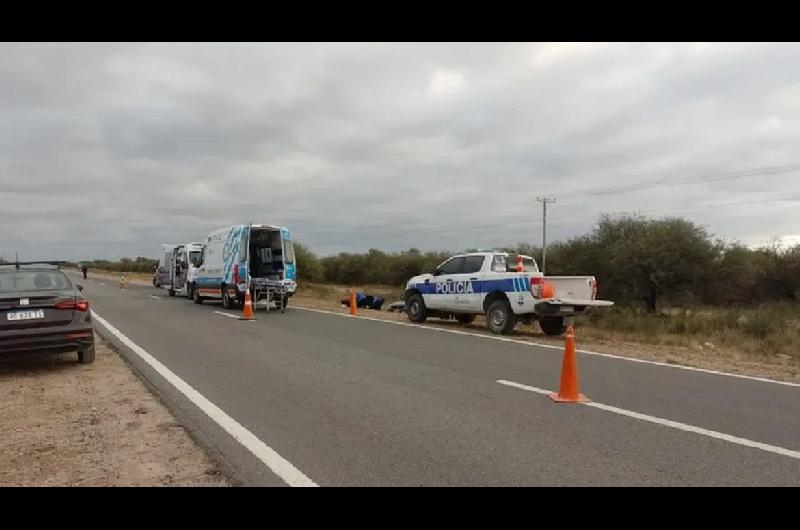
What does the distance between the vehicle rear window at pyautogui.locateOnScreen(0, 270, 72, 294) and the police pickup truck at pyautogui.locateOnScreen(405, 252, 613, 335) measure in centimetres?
889

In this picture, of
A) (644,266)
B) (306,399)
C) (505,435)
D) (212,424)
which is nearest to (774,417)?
(505,435)

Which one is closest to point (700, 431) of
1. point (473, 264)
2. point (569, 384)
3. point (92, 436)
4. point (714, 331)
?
point (569, 384)

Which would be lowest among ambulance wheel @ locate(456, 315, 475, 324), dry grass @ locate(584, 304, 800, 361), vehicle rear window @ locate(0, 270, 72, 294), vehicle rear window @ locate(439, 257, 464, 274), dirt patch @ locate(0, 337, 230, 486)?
dry grass @ locate(584, 304, 800, 361)

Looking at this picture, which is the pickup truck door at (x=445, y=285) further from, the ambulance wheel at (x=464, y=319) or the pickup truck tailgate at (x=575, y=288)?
the pickup truck tailgate at (x=575, y=288)

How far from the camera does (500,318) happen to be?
46.7ft

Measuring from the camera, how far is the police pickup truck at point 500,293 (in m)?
13.6

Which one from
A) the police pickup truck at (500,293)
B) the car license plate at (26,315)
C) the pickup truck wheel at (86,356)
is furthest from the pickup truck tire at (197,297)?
the car license plate at (26,315)

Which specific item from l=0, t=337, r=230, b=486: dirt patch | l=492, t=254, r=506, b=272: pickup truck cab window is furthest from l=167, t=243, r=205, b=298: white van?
l=0, t=337, r=230, b=486: dirt patch

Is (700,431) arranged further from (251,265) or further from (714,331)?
(251,265)

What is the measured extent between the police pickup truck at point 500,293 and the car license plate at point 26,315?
928cm

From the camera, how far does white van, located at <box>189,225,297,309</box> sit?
2081cm

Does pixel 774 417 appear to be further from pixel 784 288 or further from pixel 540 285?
pixel 784 288

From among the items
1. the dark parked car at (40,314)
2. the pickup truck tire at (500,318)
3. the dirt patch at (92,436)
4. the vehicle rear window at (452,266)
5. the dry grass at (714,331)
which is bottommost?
the dry grass at (714,331)

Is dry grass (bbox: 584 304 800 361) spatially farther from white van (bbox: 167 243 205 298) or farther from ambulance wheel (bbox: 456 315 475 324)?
white van (bbox: 167 243 205 298)
